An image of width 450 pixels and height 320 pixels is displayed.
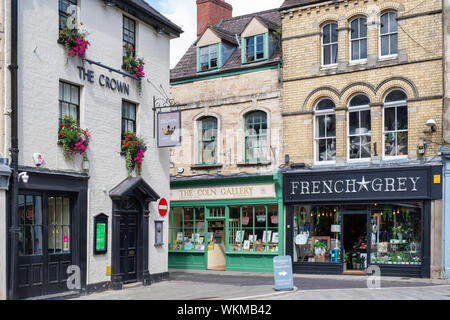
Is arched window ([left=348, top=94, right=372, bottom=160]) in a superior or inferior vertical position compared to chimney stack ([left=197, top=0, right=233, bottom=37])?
inferior

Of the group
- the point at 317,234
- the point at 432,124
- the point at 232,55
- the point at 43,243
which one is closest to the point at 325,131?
the point at 317,234

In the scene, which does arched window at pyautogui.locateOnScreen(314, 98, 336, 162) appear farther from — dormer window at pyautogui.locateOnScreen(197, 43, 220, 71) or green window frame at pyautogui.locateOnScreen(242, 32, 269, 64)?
dormer window at pyautogui.locateOnScreen(197, 43, 220, 71)

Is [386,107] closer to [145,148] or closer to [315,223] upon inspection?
[315,223]

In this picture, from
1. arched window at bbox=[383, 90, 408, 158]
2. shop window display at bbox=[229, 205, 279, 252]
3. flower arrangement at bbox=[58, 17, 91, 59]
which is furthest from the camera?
shop window display at bbox=[229, 205, 279, 252]

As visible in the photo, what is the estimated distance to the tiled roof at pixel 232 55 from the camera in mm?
23188

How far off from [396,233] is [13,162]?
40.8ft

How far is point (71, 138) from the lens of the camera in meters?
15.1

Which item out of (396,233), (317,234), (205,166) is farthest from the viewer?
(205,166)

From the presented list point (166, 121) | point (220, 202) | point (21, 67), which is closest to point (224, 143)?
Answer: point (220, 202)

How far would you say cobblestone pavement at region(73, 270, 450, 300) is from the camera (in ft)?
48.2

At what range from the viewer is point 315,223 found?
21500 millimetres

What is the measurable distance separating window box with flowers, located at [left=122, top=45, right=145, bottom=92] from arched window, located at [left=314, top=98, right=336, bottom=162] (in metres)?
6.88

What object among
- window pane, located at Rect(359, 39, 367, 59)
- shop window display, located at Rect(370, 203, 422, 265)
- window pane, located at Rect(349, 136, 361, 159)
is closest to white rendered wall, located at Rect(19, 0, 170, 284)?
window pane, located at Rect(349, 136, 361, 159)

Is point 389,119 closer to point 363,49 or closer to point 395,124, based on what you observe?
point 395,124
